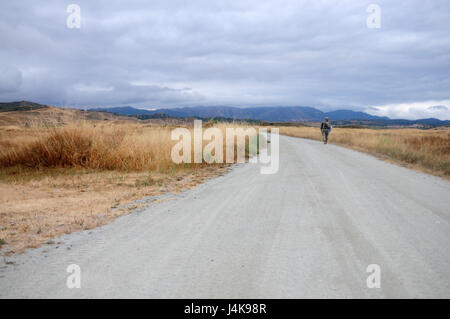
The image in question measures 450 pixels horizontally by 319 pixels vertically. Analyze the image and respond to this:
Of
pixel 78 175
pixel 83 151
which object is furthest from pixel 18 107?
pixel 78 175

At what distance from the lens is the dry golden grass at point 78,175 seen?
4.64 meters

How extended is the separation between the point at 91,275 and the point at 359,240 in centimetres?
294

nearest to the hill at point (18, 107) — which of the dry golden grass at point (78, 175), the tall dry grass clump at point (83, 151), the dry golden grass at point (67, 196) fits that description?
the tall dry grass clump at point (83, 151)

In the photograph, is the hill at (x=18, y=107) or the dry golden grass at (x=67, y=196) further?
the hill at (x=18, y=107)

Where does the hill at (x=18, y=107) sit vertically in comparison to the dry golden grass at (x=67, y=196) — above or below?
above

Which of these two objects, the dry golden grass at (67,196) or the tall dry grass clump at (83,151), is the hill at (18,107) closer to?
the tall dry grass clump at (83,151)

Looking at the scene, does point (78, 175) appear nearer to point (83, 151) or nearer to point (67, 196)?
point (83, 151)

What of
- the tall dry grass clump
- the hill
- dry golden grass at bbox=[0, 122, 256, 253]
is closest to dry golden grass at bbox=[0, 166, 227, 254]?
dry golden grass at bbox=[0, 122, 256, 253]

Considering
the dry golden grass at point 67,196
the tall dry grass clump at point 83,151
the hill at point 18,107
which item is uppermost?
the hill at point 18,107

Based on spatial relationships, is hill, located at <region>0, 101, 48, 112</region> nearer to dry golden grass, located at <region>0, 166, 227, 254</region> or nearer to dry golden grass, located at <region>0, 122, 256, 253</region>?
dry golden grass, located at <region>0, 122, 256, 253</region>

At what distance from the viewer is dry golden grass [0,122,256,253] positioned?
4641 millimetres

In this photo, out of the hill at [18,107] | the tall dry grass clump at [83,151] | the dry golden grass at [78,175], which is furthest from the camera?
the hill at [18,107]

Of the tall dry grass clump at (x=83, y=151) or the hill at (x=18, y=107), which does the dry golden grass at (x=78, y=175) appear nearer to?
the tall dry grass clump at (x=83, y=151)

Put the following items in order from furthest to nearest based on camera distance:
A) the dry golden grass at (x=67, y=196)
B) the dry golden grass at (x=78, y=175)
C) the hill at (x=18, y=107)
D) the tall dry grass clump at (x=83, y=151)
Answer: the hill at (x=18, y=107) < the tall dry grass clump at (x=83, y=151) < the dry golden grass at (x=78, y=175) < the dry golden grass at (x=67, y=196)
